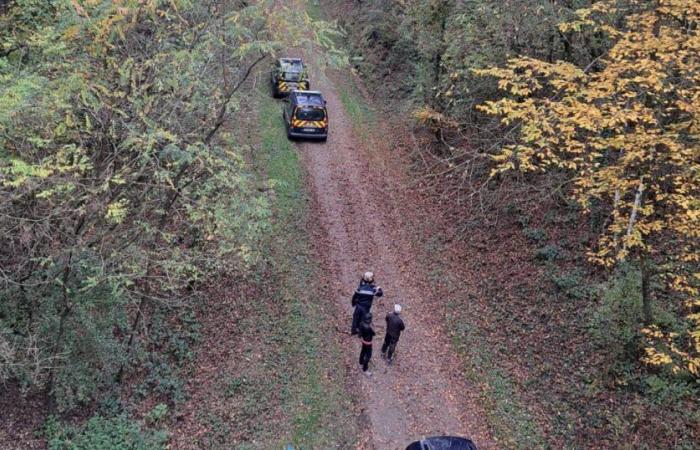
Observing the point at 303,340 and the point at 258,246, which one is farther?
the point at 258,246

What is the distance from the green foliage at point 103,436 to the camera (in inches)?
430

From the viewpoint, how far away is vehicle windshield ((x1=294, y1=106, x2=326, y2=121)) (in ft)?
77.1

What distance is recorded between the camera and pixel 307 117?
23.7 metres

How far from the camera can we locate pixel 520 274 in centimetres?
1563

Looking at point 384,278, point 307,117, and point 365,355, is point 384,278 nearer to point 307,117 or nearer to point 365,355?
point 365,355

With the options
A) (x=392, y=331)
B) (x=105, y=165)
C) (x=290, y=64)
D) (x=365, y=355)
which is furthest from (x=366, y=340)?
(x=290, y=64)

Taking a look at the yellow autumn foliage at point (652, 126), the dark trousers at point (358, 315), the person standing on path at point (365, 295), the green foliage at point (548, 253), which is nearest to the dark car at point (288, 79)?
the green foliage at point (548, 253)

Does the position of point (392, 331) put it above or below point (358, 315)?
above

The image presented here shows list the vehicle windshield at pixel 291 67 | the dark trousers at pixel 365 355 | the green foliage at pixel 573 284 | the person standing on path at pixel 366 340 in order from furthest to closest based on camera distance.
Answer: the vehicle windshield at pixel 291 67, the green foliage at pixel 573 284, the dark trousers at pixel 365 355, the person standing on path at pixel 366 340

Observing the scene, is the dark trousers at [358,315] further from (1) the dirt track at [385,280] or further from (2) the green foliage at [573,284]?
(2) the green foliage at [573,284]

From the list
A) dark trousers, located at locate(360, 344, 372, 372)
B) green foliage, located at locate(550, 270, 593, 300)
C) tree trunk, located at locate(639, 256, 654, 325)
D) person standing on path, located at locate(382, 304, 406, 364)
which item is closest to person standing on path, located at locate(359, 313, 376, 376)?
dark trousers, located at locate(360, 344, 372, 372)

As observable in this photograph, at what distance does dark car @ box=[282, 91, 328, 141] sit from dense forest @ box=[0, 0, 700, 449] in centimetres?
848

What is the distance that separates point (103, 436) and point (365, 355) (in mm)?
5889

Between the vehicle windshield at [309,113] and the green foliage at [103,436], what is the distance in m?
15.4
